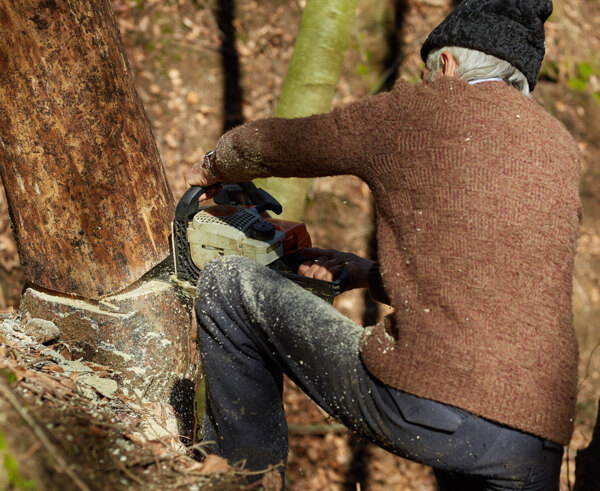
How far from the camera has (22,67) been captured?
222cm

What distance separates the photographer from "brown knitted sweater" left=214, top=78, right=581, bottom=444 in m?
1.67

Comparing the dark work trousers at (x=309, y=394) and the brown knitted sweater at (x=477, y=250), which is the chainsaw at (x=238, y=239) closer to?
the dark work trousers at (x=309, y=394)

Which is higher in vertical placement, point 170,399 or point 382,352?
point 382,352

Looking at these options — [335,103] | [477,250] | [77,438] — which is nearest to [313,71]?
[477,250]

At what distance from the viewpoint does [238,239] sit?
2400 mm

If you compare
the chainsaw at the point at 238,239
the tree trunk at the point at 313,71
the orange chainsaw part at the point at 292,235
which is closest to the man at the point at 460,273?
the chainsaw at the point at 238,239

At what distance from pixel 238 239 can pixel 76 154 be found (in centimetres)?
79

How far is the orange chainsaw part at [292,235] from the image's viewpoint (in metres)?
2.54

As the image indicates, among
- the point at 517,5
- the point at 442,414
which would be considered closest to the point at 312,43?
the point at 517,5

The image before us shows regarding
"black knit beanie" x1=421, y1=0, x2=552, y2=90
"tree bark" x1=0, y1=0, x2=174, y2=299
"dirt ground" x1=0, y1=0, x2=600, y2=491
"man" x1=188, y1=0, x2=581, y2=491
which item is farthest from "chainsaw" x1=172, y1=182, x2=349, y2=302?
"dirt ground" x1=0, y1=0, x2=600, y2=491

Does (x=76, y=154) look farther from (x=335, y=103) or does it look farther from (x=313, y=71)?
(x=335, y=103)

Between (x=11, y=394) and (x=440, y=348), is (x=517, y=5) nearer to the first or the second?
(x=440, y=348)

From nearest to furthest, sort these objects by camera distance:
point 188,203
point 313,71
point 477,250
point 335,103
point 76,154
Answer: point 477,250 → point 76,154 → point 188,203 → point 313,71 → point 335,103

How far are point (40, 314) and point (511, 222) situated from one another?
2.16m
